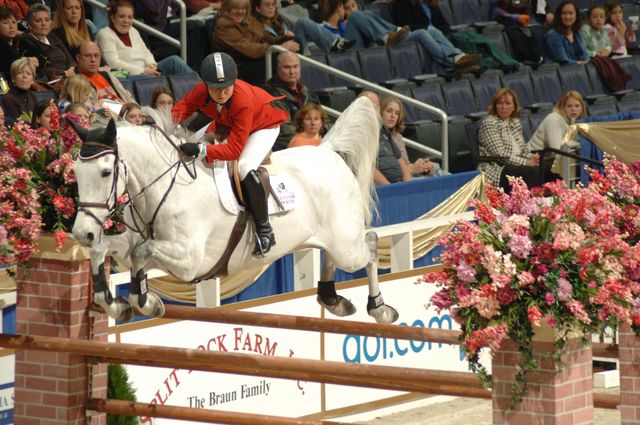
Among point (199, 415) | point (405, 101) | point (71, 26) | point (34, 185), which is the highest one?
point (71, 26)

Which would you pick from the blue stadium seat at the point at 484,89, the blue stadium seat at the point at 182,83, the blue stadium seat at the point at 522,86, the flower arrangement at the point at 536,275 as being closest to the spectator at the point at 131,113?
the flower arrangement at the point at 536,275

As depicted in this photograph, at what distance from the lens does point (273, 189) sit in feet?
23.0

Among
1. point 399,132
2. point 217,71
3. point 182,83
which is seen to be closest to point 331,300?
point 217,71

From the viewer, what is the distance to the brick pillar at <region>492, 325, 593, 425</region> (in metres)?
5.19

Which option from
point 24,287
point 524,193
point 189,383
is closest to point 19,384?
point 24,287

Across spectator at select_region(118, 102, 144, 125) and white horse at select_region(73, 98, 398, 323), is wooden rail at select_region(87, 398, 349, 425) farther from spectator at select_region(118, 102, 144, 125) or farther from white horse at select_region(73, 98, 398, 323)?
spectator at select_region(118, 102, 144, 125)

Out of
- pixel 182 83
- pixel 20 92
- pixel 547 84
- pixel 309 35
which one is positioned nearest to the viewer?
pixel 20 92

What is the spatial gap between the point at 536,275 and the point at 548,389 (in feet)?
1.42

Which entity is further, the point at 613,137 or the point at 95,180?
the point at 613,137

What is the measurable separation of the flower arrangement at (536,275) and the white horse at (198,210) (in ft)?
5.07

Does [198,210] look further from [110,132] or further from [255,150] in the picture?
[110,132]

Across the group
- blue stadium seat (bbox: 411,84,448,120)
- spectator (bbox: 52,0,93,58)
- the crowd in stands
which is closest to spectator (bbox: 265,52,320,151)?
the crowd in stands

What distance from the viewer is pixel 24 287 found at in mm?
6969

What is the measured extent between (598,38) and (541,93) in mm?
1723
